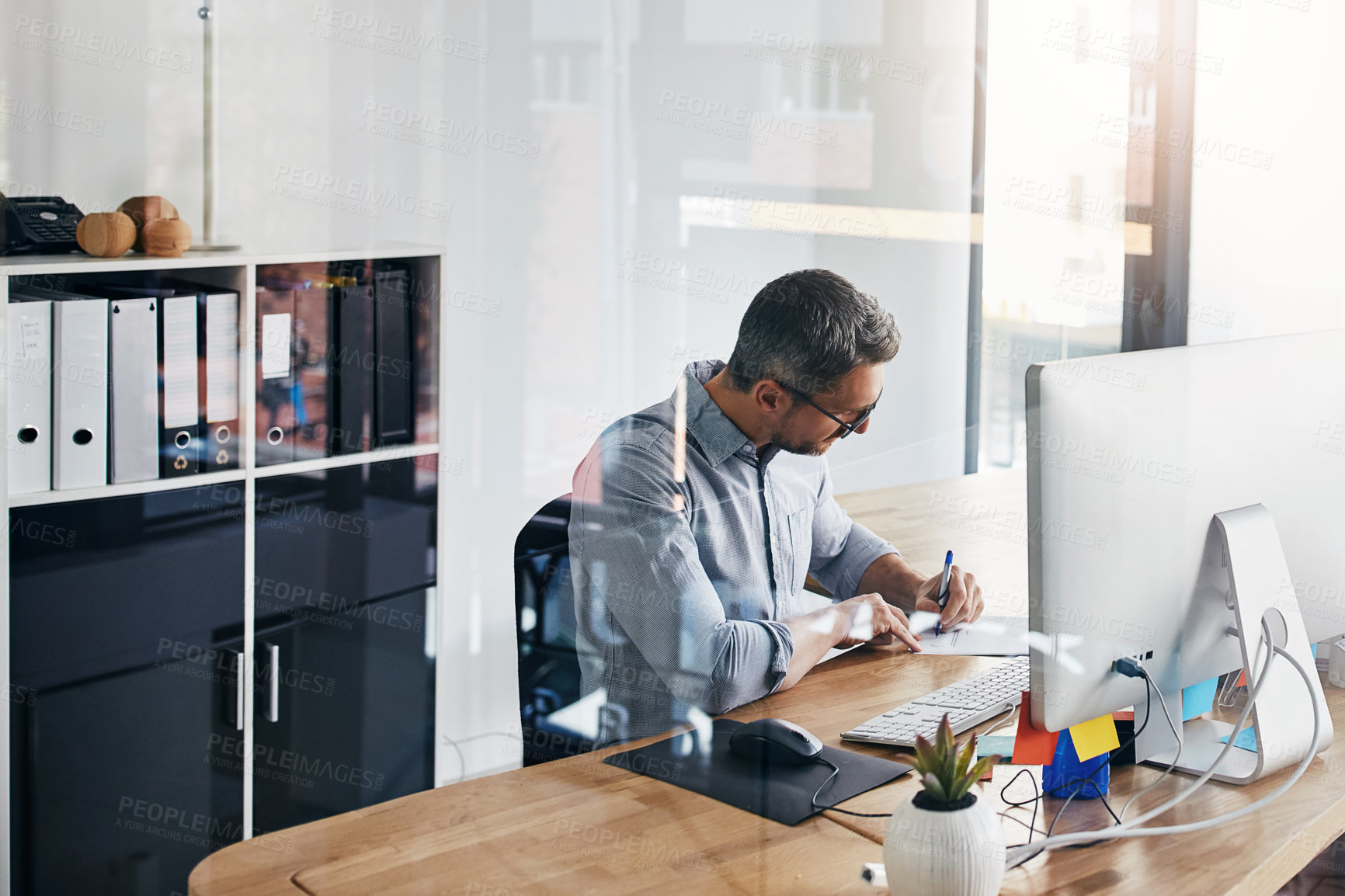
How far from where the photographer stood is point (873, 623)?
62.7 inches

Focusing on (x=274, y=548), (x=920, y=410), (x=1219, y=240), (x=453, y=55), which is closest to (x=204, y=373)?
(x=274, y=548)

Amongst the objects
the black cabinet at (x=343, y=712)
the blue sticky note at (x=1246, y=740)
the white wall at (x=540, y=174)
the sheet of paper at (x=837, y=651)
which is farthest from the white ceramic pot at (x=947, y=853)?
the black cabinet at (x=343, y=712)

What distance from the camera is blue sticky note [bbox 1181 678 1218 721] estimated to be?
1323 mm

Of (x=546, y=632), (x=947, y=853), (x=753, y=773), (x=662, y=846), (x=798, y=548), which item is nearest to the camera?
(x=947, y=853)

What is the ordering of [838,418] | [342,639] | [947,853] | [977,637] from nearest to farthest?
[947,853] < [977,637] < [838,418] < [342,639]

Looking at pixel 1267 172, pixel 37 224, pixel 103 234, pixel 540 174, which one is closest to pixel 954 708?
pixel 540 174

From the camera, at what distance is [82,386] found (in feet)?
5.62

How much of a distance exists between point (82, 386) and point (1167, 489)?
59.1 inches

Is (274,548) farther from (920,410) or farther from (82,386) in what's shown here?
(920,410)

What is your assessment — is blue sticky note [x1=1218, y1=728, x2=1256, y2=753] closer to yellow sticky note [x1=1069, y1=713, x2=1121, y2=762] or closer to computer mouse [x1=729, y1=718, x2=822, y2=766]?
yellow sticky note [x1=1069, y1=713, x2=1121, y2=762]

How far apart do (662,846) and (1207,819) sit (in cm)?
54

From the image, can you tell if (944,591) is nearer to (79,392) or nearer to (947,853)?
(947,853)

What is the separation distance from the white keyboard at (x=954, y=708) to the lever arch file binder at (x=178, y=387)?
1.16 m

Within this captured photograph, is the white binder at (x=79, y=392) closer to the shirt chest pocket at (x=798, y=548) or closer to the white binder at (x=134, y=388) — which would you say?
the white binder at (x=134, y=388)
